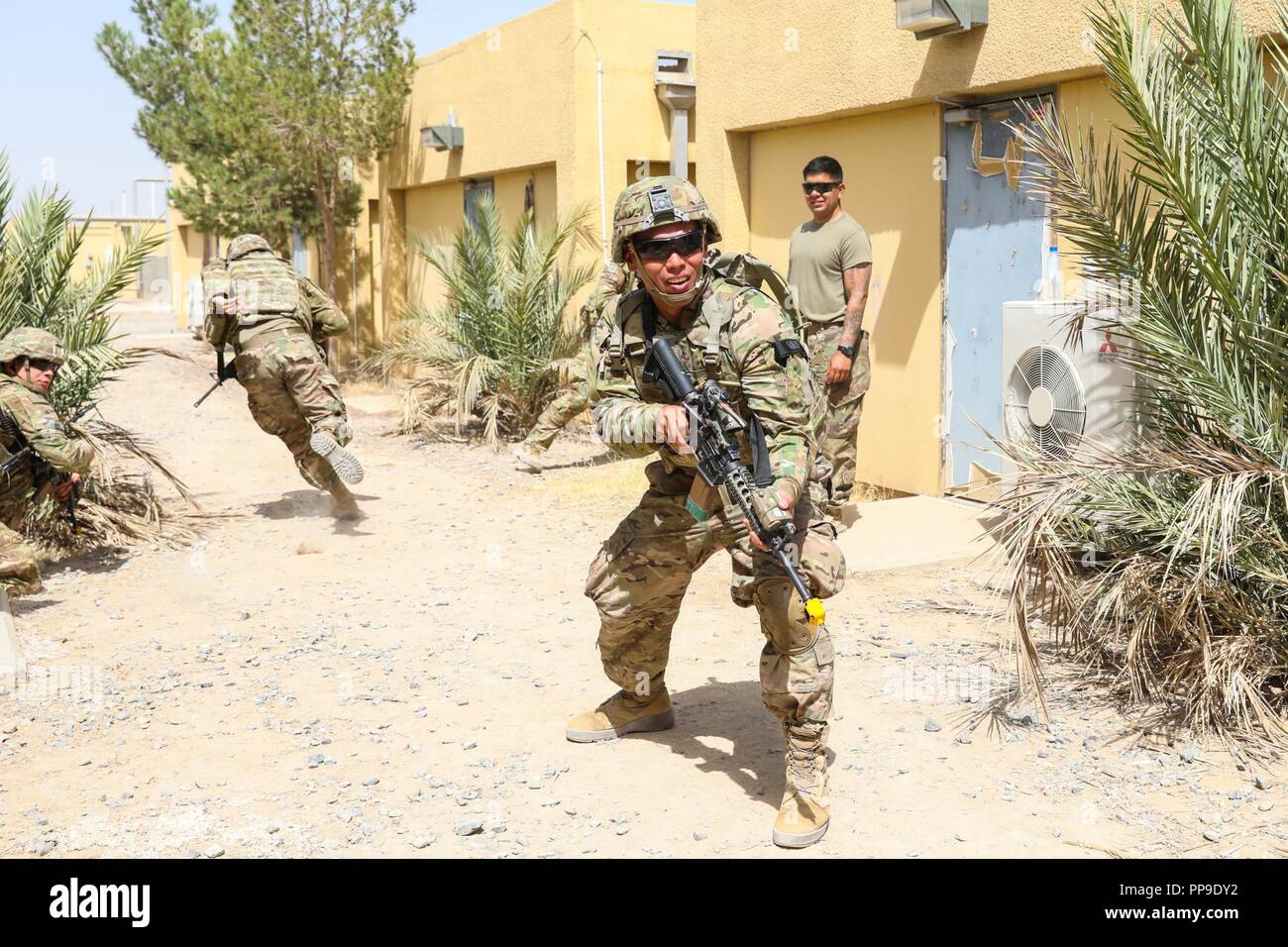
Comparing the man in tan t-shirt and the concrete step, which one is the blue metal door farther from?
the man in tan t-shirt

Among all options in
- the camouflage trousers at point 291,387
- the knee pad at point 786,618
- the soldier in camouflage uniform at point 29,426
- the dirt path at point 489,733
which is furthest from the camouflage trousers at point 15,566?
the knee pad at point 786,618

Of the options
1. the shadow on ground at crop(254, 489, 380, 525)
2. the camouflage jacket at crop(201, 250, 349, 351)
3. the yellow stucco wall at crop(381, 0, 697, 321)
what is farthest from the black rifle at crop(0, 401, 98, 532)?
the yellow stucco wall at crop(381, 0, 697, 321)

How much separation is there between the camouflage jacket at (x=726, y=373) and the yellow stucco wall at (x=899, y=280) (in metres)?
4.21

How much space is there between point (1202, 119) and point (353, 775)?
3327 millimetres

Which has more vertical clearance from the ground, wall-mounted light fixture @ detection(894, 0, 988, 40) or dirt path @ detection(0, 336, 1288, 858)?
wall-mounted light fixture @ detection(894, 0, 988, 40)

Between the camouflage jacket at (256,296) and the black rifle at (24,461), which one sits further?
the camouflage jacket at (256,296)

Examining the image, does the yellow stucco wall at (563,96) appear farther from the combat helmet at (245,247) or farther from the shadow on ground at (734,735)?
the shadow on ground at (734,735)

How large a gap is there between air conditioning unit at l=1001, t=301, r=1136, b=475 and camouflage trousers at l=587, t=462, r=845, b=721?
5.03 feet

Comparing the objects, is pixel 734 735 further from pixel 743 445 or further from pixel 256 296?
pixel 256 296

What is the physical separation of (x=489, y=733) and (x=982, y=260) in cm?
424

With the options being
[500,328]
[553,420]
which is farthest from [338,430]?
[500,328]

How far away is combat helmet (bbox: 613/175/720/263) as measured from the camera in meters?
3.30

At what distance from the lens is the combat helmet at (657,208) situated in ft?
10.8

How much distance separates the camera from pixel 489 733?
415 cm
